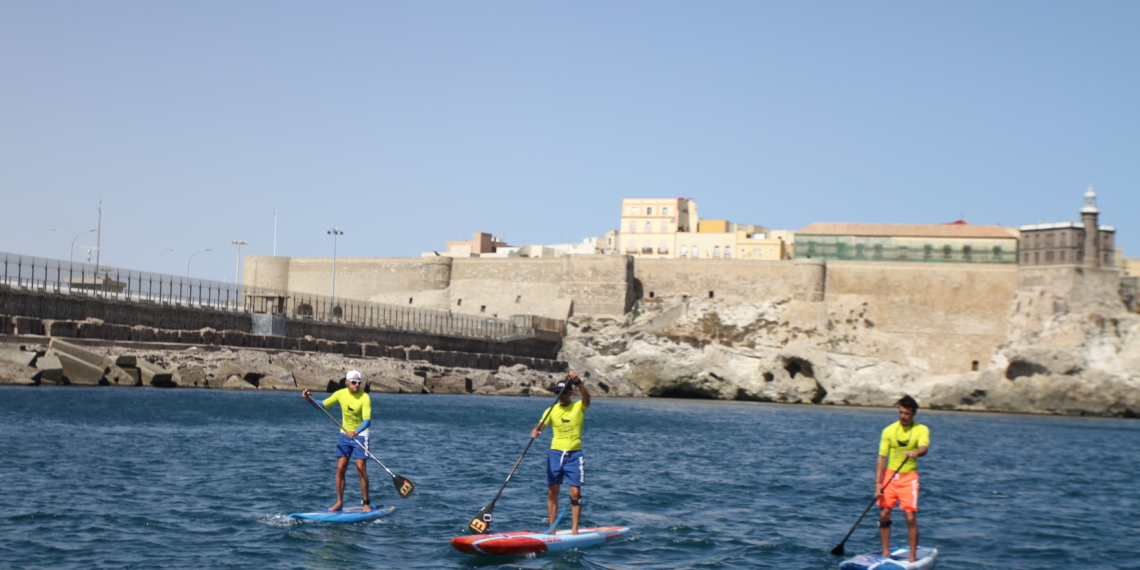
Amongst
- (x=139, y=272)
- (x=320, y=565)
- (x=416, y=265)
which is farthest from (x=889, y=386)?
(x=320, y=565)

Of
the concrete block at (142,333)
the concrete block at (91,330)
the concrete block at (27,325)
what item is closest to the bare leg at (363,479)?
the concrete block at (27,325)

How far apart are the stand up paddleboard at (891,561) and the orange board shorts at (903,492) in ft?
2.05

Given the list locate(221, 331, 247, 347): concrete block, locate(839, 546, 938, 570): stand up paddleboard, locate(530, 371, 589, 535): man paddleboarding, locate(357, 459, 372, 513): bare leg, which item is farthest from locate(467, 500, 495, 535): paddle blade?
locate(221, 331, 247, 347): concrete block

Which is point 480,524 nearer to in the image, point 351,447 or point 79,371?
point 351,447

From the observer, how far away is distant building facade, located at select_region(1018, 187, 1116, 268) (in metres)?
55.8

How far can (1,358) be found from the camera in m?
32.8

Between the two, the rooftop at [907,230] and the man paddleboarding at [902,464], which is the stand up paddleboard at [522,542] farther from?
the rooftop at [907,230]

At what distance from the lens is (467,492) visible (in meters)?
17.0

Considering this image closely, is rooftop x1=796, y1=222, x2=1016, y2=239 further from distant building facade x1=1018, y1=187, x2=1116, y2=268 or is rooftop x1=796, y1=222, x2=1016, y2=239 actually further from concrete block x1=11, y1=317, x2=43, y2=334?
concrete block x1=11, y1=317, x2=43, y2=334

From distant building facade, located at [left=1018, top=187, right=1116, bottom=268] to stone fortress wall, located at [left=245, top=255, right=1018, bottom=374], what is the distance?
255 cm

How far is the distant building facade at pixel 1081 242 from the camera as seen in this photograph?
5578 centimetres

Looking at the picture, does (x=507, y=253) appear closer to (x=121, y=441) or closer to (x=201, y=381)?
(x=201, y=381)

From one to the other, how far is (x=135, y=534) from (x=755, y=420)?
3072 cm

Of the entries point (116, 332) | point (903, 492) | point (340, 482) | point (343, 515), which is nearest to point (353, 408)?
point (340, 482)
